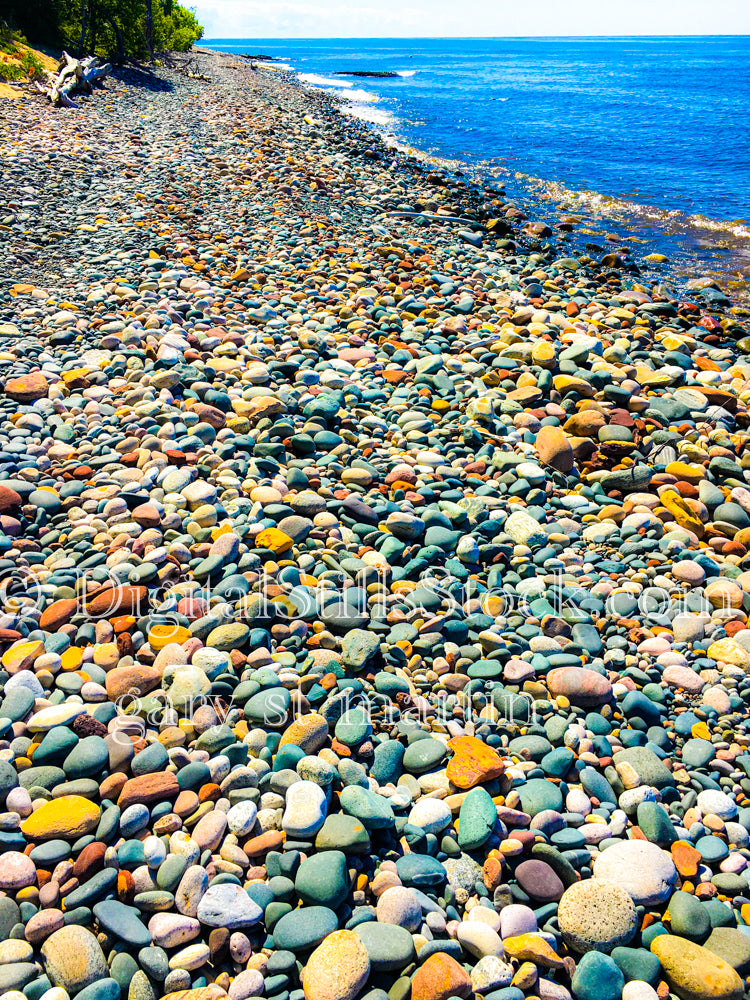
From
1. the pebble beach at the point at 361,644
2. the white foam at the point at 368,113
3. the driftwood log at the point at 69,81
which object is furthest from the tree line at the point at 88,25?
the pebble beach at the point at 361,644

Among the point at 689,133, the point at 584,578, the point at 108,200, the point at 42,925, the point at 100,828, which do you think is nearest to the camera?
the point at 42,925

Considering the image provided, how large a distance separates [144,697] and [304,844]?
1.16 meters

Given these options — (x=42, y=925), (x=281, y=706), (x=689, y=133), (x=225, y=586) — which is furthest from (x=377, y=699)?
(x=689, y=133)

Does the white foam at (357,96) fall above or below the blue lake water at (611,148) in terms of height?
above

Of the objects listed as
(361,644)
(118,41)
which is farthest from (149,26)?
(361,644)

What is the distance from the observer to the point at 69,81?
1950cm

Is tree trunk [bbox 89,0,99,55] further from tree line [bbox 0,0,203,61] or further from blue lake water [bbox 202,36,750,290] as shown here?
blue lake water [bbox 202,36,750,290]

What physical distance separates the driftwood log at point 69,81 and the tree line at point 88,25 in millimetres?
3573

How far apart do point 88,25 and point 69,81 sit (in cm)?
1194

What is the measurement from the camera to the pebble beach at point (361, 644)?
7.97 ft

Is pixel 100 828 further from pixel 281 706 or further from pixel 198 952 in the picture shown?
pixel 281 706

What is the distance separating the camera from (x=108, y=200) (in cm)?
1070

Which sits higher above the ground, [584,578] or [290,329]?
[290,329]

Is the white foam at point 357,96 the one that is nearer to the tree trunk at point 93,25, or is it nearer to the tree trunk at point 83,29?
the tree trunk at point 93,25
